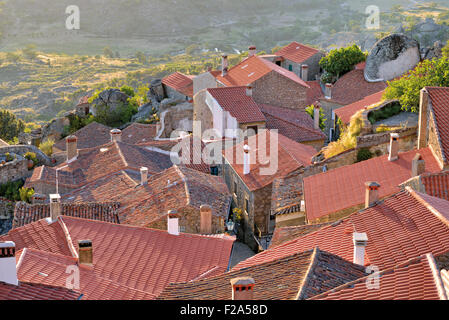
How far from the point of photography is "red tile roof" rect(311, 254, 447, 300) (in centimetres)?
956

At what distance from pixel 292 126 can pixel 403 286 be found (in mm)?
24025

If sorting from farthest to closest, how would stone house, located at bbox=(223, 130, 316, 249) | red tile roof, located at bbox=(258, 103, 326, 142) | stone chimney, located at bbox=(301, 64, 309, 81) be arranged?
stone chimney, located at bbox=(301, 64, 309, 81) → red tile roof, located at bbox=(258, 103, 326, 142) → stone house, located at bbox=(223, 130, 316, 249)

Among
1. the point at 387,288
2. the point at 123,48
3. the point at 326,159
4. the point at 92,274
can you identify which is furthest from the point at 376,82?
the point at 123,48

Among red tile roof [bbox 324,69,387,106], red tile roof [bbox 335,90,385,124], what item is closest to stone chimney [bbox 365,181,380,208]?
red tile roof [bbox 335,90,385,124]

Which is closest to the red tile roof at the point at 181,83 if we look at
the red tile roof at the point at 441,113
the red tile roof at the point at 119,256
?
the red tile roof at the point at 441,113

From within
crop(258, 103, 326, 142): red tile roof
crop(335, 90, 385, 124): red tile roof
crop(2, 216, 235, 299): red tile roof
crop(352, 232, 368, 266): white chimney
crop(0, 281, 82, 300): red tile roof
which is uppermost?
crop(0, 281, 82, 300): red tile roof

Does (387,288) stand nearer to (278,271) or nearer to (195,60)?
(278,271)

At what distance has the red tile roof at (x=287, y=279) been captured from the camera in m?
11.4

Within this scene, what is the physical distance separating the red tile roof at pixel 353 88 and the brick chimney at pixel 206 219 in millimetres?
23160

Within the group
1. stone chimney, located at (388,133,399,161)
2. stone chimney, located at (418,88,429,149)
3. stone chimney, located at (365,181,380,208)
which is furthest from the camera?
stone chimney, located at (418,88,429,149)

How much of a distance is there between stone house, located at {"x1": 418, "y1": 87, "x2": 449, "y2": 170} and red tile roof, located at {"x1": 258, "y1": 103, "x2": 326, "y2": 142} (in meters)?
11.7

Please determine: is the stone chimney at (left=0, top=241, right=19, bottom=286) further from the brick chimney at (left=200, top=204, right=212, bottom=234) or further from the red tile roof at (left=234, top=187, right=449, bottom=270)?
the brick chimney at (left=200, top=204, right=212, bottom=234)

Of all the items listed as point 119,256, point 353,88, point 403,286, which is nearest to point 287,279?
point 403,286

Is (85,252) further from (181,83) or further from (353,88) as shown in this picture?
(353,88)
